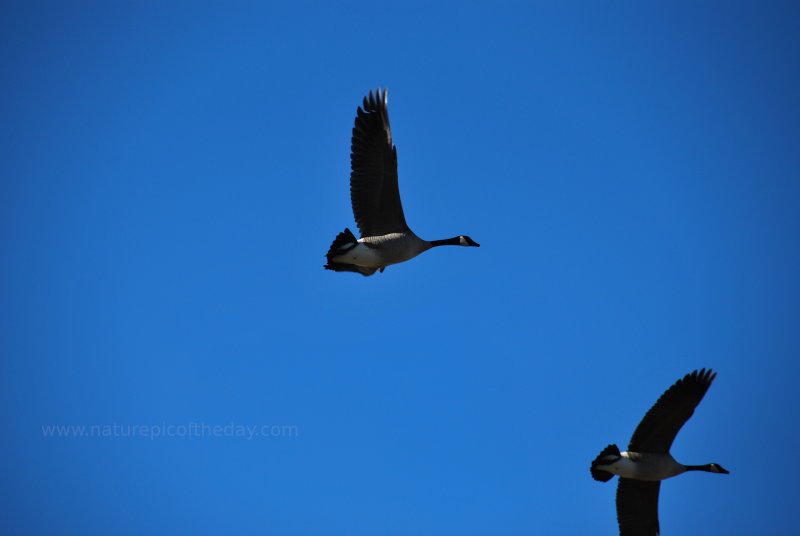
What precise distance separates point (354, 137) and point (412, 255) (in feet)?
7.48

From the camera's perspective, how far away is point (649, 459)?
13.6m

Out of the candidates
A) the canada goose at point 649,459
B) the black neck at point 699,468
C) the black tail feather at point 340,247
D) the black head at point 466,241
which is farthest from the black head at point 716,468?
the black tail feather at point 340,247

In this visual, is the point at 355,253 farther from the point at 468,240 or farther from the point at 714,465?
the point at 714,465

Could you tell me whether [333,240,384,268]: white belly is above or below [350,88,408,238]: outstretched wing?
below

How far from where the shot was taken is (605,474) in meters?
13.6

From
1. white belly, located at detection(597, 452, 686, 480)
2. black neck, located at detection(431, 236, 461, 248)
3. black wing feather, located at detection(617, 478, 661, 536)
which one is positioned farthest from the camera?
black neck, located at detection(431, 236, 461, 248)

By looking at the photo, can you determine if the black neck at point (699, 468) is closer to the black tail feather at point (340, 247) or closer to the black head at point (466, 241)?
the black head at point (466, 241)

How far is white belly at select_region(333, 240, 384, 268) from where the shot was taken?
12758mm

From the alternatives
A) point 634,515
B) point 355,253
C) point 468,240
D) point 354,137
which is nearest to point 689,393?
Result: point 634,515

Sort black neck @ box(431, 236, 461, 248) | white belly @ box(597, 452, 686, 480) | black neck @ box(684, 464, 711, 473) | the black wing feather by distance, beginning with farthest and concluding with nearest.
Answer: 1. black neck @ box(684, 464, 711, 473)
2. black neck @ box(431, 236, 461, 248)
3. the black wing feather
4. white belly @ box(597, 452, 686, 480)

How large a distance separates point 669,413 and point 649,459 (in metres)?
0.96

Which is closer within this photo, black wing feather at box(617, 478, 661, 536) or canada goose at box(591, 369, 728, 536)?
canada goose at box(591, 369, 728, 536)

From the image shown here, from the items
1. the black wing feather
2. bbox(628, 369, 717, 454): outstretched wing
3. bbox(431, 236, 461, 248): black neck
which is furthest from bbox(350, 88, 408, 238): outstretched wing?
the black wing feather

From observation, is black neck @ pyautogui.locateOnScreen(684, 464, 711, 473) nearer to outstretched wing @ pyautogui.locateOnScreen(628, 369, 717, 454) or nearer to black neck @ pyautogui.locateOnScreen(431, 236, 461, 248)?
outstretched wing @ pyautogui.locateOnScreen(628, 369, 717, 454)
